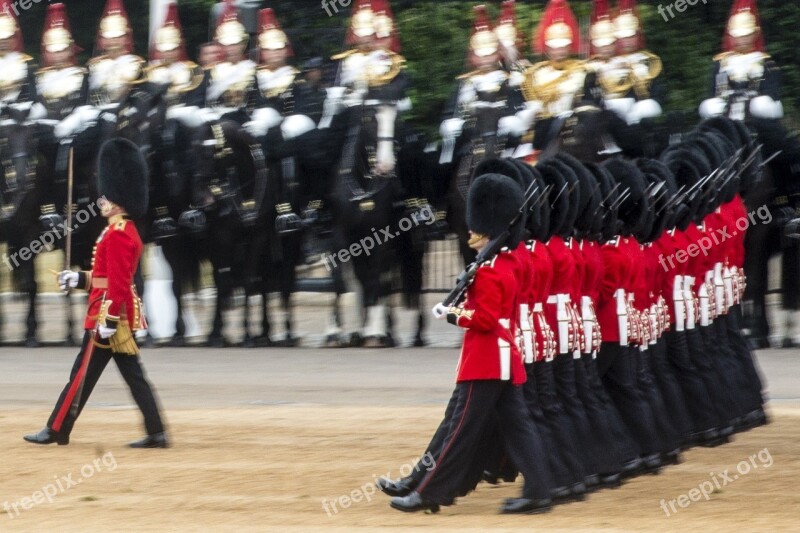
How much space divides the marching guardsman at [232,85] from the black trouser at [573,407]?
6384 millimetres

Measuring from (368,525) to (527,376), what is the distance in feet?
3.27

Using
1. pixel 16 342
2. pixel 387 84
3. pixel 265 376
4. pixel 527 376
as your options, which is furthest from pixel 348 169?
pixel 527 376

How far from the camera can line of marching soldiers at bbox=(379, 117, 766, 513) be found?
8.13m

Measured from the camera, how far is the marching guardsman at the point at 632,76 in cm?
1410

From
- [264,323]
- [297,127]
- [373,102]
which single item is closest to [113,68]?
[297,127]

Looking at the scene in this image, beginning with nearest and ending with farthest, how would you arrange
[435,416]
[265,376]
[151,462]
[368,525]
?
[368,525], [151,462], [435,416], [265,376]

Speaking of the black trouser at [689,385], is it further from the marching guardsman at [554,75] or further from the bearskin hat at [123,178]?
the marching guardsman at [554,75]

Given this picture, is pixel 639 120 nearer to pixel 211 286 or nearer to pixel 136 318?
pixel 211 286

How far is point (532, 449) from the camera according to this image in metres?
8.12

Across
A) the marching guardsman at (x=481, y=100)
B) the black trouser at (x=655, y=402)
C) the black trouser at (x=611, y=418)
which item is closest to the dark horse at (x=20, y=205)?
the marching guardsman at (x=481, y=100)
